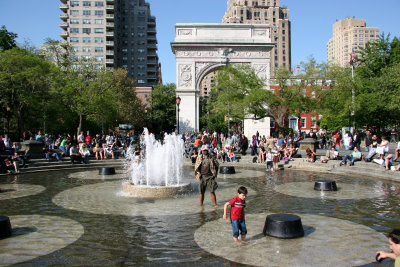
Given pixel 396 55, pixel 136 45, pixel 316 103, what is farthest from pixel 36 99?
pixel 136 45

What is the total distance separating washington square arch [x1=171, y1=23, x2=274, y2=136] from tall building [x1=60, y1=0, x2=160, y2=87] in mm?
35401

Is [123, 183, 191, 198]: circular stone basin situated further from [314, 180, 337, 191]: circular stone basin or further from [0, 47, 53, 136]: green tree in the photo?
[0, 47, 53, 136]: green tree

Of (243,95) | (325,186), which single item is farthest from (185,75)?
(325,186)

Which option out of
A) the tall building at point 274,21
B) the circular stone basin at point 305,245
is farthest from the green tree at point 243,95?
the tall building at point 274,21

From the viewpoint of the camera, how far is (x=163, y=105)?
6625 centimetres

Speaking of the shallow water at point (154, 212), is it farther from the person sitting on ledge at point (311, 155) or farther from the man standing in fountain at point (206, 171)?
the person sitting on ledge at point (311, 155)

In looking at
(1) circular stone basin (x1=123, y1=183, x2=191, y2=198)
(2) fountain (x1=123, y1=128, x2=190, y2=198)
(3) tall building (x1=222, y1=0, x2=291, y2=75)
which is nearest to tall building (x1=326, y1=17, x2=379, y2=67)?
(3) tall building (x1=222, y1=0, x2=291, y2=75)

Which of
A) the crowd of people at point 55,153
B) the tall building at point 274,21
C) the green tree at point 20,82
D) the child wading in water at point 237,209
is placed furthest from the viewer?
the tall building at point 274,21

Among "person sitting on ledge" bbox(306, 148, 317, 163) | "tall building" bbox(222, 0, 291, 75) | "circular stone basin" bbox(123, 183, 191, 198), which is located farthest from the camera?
"tall building" bbox(222, 0, 291, 75)

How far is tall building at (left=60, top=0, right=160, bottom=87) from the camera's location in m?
75.9

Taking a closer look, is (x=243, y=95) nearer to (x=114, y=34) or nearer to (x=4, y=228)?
(x=4, y=228)

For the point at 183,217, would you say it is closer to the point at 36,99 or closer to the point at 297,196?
the point at 297,196

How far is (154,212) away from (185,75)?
34071mm

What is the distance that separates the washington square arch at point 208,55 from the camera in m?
40.9
